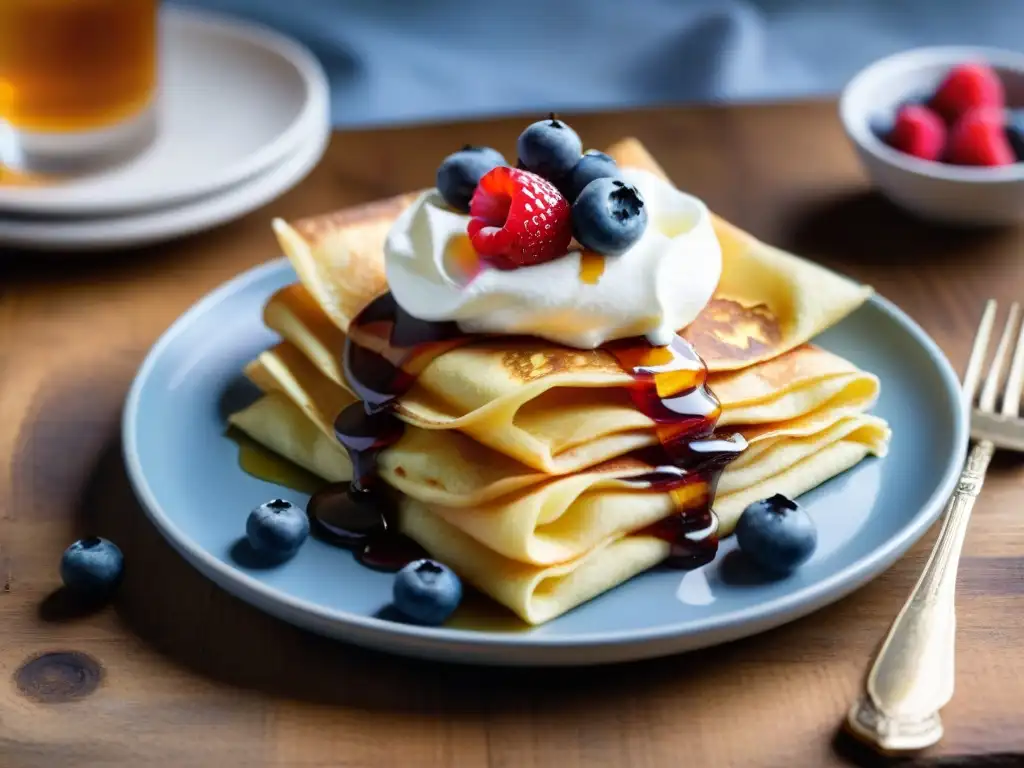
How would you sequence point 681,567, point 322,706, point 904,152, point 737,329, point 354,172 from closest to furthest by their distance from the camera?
point 322,706, point 681,567, point 737,329, point 904,152, point 354,172

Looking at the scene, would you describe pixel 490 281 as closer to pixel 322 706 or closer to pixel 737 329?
pixel 737 329

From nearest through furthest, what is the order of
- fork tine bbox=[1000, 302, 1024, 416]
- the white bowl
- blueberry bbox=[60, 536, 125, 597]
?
blueberry bbox=[60, 536, 125, 597] → fork tine bbox=[1000, 302, 1024, 416] → the white bowl

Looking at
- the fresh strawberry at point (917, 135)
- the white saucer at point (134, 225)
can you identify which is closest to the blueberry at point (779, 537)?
the fresh strawberry at point (917, 135)

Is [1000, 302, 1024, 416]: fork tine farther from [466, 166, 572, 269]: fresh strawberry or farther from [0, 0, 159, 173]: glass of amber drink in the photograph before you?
[0, 0, 159, 173]: glass of amber drink

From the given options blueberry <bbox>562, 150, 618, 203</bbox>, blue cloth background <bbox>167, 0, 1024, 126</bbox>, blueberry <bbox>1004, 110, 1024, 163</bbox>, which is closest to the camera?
blueberry <bbox>562, 150, 618, 203</bbox>

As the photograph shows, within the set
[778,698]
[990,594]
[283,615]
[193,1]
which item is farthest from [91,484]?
[193,1]

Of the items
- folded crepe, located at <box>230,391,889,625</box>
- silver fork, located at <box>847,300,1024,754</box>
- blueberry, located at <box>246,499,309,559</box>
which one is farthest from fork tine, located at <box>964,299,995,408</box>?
blueberry, located at <box>246,499,309,559</box>

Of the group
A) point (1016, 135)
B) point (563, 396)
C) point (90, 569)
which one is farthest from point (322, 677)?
point (1016, 135)

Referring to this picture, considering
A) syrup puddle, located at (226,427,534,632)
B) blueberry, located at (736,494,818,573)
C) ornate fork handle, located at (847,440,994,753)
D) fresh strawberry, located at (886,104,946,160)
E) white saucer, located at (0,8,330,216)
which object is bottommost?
white saucer, located at (0,8,330,216)
